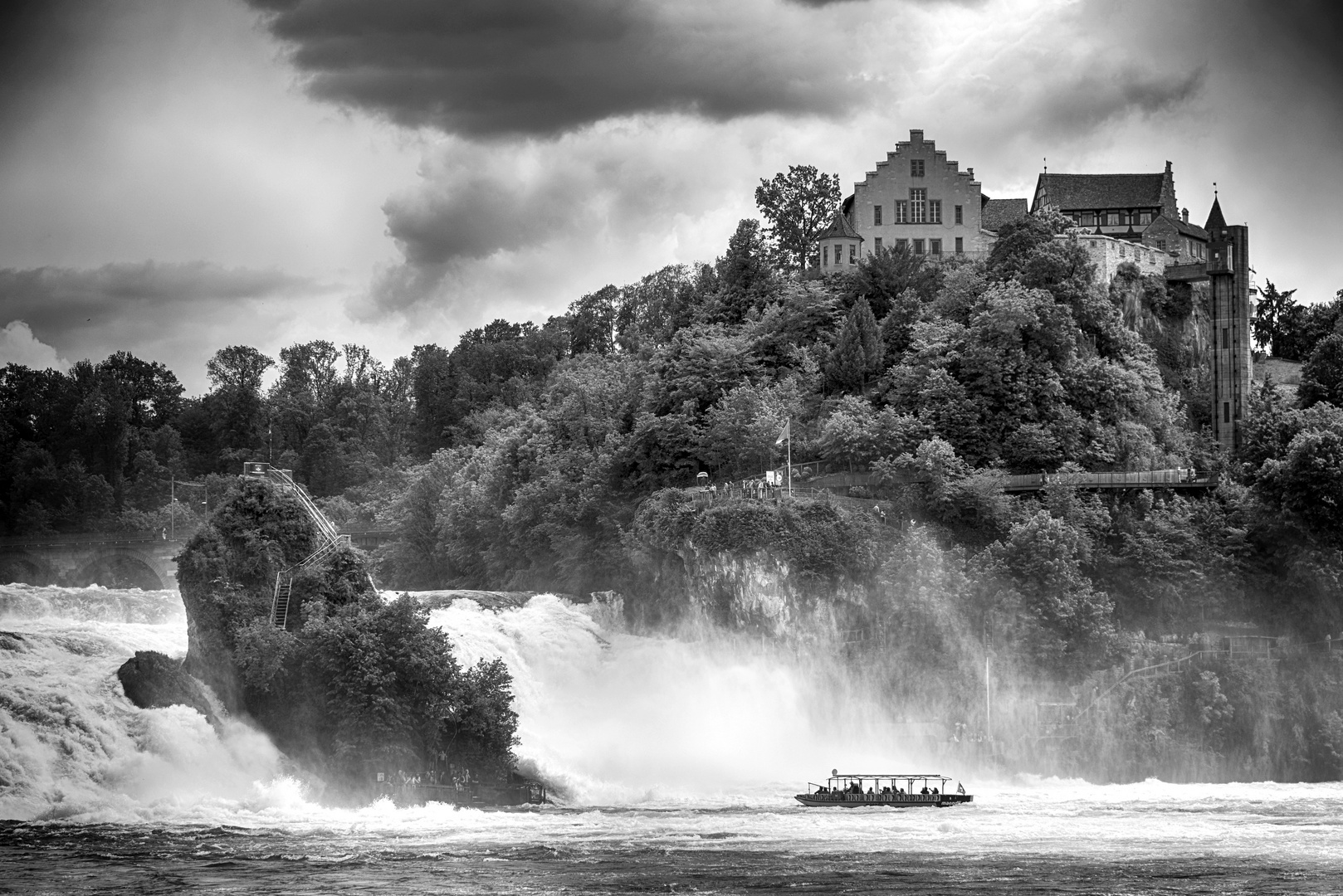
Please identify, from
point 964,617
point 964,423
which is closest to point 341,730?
point 964,617

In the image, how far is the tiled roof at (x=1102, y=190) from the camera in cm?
14462

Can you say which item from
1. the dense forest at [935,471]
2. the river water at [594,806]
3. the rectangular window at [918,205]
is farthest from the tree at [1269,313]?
the river water at [594,806]

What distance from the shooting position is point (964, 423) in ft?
368

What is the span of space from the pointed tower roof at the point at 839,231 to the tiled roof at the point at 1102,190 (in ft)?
53.7

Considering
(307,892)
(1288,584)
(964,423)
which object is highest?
(964,423)

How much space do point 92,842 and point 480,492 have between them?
56.1m

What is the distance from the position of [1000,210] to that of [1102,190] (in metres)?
7.57

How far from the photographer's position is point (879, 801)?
85.7 m

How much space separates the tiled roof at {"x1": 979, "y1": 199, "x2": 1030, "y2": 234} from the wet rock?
257 ft

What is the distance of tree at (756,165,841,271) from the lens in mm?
145875

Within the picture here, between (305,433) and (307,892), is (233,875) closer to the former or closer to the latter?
(307,892)

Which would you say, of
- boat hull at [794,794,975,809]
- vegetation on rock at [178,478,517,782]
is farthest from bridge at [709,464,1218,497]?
vegetation on rock at [178,478,517,782]

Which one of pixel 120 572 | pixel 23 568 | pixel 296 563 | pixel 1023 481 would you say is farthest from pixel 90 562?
pixel 1023 481

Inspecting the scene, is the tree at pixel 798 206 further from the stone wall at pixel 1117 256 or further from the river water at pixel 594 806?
the river water at pixel 594 806
